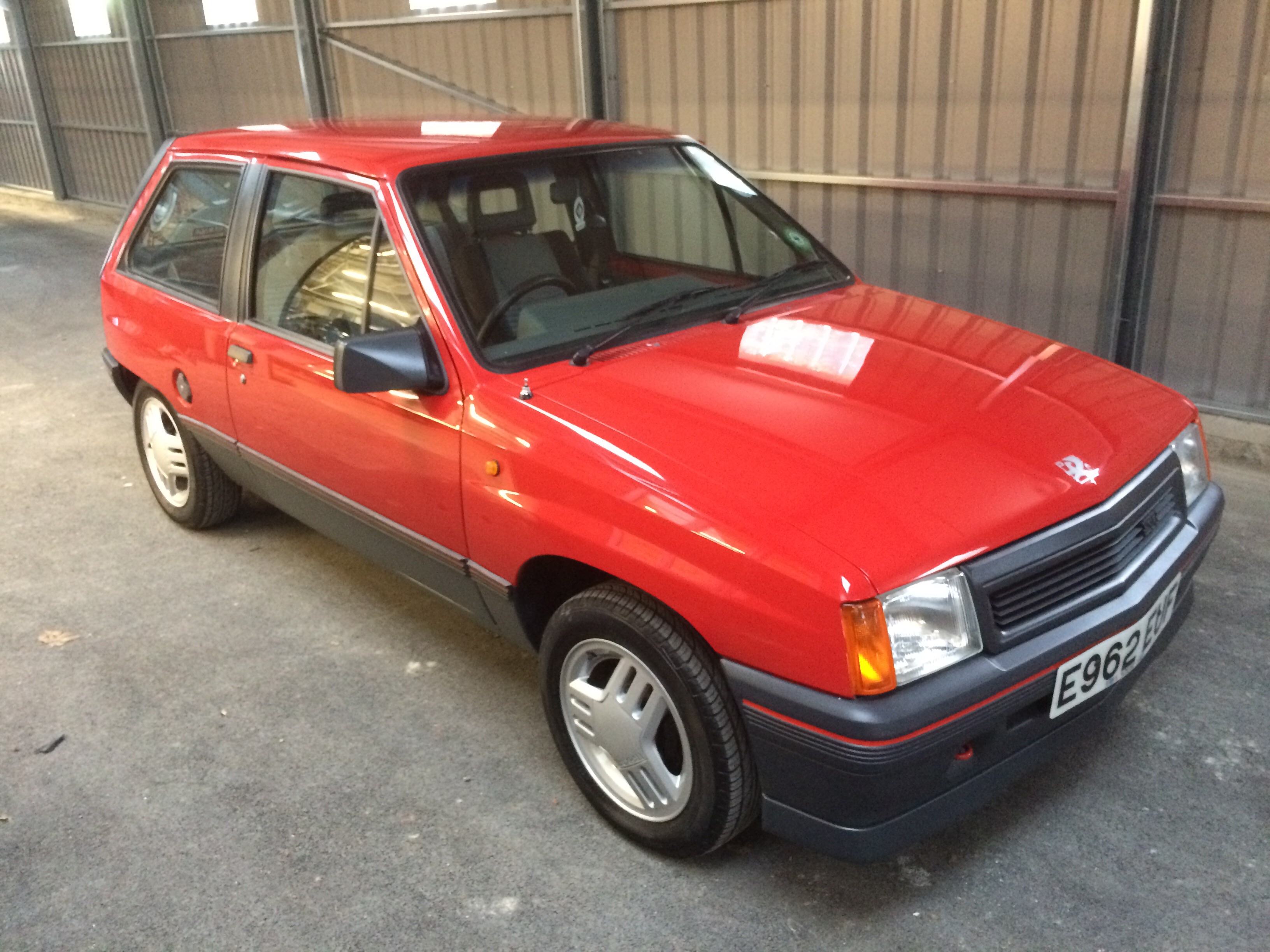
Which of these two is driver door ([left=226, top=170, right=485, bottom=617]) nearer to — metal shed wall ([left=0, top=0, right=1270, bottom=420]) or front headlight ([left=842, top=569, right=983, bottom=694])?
front headlight ([left=842, top=569, right=983, bottom=694])

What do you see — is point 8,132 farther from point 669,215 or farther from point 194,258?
point 669,215

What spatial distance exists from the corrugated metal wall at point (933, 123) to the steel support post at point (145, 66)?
7.42 meters

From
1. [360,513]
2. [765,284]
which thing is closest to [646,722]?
[360,513]

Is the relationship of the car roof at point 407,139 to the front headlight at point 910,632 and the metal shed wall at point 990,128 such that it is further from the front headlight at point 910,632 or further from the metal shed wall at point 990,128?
the metal shed wall at point 990,128

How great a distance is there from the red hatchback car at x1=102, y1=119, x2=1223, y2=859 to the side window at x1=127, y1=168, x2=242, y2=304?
4 cm

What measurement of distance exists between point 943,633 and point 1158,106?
3775mm

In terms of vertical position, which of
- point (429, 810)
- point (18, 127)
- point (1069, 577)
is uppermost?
point (18, 127)

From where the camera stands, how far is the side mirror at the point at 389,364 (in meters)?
2.65

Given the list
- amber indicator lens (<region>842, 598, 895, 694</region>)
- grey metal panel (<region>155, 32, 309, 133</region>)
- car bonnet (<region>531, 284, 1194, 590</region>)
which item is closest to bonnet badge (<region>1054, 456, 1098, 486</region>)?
car bonnet (<region>531, 284, 1194, 590</region>)

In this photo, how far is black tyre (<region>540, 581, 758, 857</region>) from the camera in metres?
2.30

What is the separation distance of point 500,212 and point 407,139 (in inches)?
19.5

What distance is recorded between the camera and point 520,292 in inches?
115

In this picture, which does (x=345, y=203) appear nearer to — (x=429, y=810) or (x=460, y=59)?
(x=429, y=810)

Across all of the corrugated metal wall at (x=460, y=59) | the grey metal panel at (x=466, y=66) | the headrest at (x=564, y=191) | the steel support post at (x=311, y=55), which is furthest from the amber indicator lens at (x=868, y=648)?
the steel support post at (x=311, y=55)
